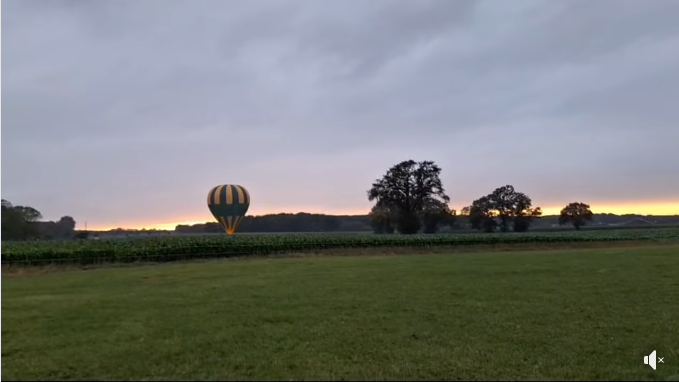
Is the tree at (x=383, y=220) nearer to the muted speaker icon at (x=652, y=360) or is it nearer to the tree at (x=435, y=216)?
the tree at (x=435, y=216)

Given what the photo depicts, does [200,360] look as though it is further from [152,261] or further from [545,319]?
[152,261]

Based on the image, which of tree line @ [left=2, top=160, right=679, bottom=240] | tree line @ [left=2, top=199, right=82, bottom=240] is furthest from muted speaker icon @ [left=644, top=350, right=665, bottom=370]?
tree line @ [left=2, top=160, right=679, bottom=240]

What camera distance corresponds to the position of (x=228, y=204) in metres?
33.0

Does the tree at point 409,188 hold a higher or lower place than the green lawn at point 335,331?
higher

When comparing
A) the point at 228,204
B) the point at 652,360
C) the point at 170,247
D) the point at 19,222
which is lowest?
the point at 652,360

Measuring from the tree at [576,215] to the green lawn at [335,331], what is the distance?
77.0 metres

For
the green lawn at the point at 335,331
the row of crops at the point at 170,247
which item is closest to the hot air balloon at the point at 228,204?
the row of crops at the point at 170,247

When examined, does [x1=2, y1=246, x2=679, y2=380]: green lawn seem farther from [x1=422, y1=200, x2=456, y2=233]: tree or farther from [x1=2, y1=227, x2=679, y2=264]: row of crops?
[x1=422, y1=200, x2=456, y2=233]: tree

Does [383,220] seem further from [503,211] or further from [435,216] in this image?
[503,211]

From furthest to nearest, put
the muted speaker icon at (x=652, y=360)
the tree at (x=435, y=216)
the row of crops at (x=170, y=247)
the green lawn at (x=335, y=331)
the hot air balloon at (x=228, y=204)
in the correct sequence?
the tree at (x=435, y=216)
the hot air balloon at (x=228, y=204)
the row of crops at (x=170, y=247)
the muted speaker icon at (x=652, y=360)
the green lawn at (x=335, y=331)

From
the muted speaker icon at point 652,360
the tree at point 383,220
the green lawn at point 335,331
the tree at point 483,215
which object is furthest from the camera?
the tree at point 483,215

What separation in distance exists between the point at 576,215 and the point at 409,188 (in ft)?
114

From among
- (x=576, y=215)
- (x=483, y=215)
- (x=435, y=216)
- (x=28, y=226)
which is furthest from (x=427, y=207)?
(x=28, y=226)

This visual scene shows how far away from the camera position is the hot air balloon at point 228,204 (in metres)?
33.0
